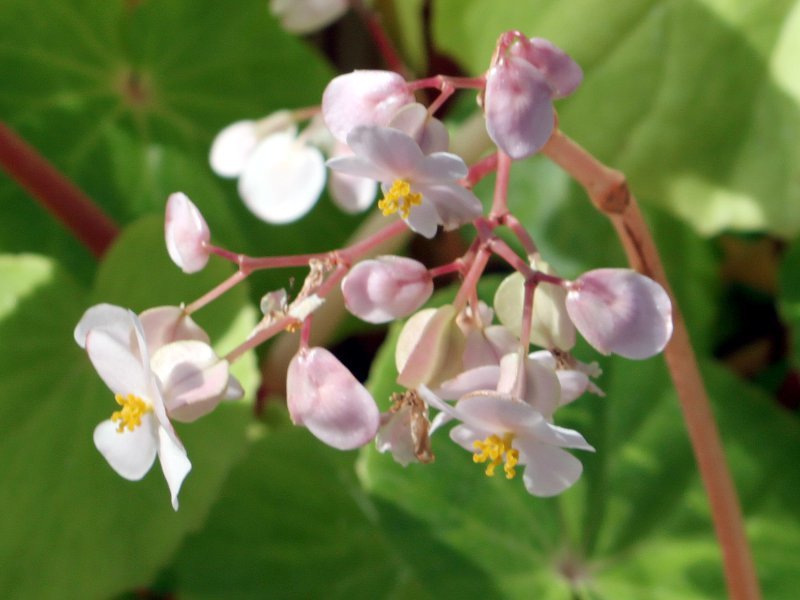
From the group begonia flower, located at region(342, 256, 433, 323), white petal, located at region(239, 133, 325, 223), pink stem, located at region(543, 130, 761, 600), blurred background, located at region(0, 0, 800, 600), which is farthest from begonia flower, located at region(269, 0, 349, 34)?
begonia flower, located at region(342, 256, 433, 323)

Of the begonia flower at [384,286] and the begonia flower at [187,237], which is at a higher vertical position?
the begonia flower at [187,237]

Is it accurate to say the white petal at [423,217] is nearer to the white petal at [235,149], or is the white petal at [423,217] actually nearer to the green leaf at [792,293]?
the white petal at [235,149]

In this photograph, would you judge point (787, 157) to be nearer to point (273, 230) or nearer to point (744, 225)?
point (744, 225)

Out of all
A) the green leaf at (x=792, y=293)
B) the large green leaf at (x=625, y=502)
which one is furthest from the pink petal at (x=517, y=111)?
the green leaf at (x=792, y=293)

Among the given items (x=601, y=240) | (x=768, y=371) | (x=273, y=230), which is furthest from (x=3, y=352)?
(x=768, y=371)

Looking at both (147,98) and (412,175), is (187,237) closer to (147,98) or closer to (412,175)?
(412,175)

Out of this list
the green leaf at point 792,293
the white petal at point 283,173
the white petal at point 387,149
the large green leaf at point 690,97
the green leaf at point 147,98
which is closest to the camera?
the white petal at point 387,149
